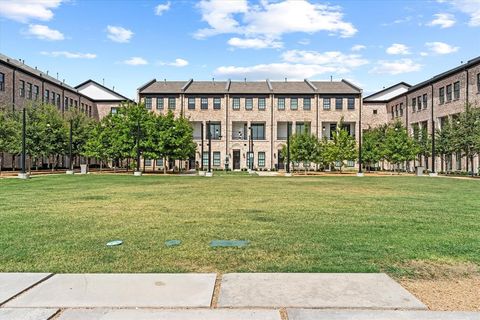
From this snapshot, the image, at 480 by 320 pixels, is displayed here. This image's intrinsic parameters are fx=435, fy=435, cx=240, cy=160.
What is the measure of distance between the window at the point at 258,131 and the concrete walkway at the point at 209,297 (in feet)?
213

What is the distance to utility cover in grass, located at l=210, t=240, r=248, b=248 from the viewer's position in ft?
24.6

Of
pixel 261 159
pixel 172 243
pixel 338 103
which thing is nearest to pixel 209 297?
pixel 172 243

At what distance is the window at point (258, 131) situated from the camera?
Result: 70312mm

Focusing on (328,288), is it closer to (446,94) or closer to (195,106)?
(446,94)

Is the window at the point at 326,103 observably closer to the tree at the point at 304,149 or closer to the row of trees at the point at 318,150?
the row of trees at the point at 318,150

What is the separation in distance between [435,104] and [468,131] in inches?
600

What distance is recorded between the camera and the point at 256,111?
69688mm

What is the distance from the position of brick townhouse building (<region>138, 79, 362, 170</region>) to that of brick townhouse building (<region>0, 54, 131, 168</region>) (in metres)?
11.0

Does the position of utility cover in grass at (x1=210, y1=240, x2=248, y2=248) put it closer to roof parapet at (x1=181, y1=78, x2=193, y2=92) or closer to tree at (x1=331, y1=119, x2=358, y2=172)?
tree at (x1=331, y1=119, x2=358, y2=172)

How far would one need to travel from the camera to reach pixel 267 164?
69812 mm

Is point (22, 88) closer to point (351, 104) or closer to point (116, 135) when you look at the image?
point (116, 135)

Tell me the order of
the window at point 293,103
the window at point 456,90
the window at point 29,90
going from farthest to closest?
the window at point 293,103, the window at point 29,90, the window at point 456,90

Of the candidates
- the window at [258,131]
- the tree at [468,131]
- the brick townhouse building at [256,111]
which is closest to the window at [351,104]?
the brick townhouse building at [256,111]

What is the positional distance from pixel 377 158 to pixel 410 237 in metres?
51.4
